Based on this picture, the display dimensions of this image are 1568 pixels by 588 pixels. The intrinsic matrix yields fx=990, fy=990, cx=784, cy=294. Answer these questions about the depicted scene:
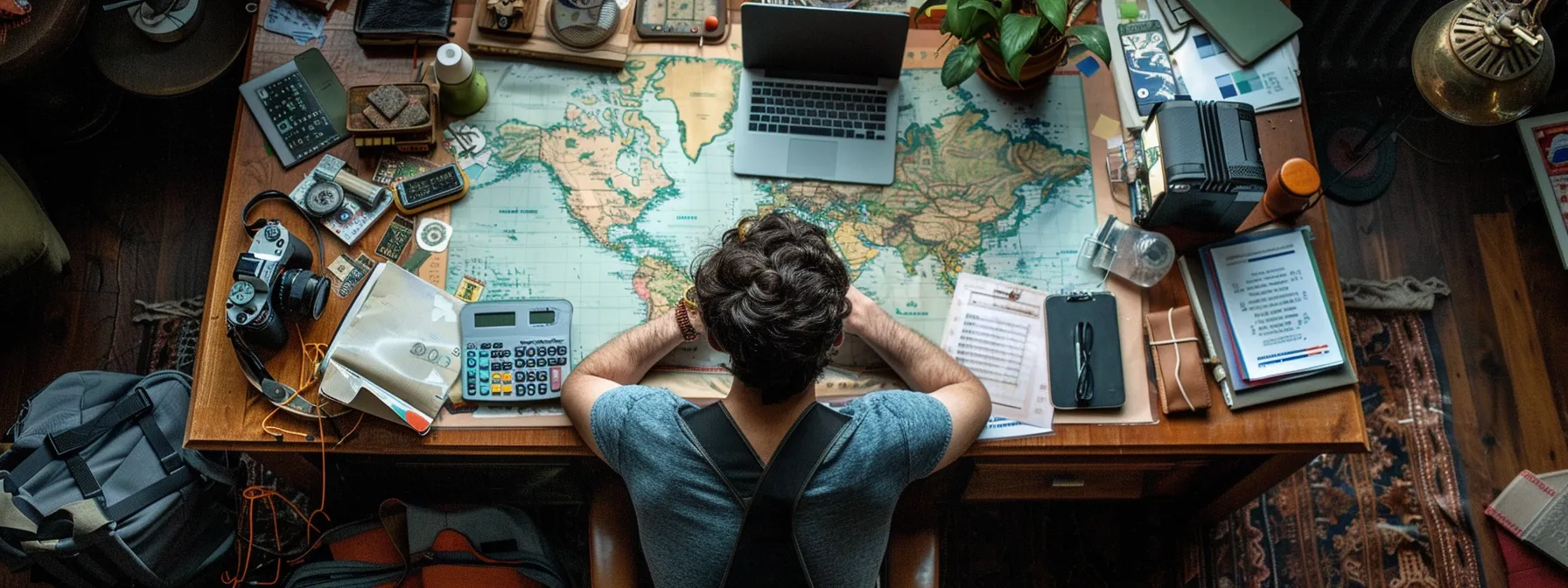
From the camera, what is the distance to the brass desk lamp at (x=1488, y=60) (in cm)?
145

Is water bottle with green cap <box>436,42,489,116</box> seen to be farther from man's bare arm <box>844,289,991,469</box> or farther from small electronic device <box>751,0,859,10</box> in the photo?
A: man's bare arm <box>844,289,991,469</box>

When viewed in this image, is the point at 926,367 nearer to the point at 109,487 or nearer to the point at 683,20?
the point at 683,20

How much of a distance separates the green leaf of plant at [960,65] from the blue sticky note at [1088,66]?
0.22 m

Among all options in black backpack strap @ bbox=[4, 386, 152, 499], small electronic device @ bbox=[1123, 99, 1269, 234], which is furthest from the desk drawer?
black backpack strap @ bbox=[4, 386, 152, 499]

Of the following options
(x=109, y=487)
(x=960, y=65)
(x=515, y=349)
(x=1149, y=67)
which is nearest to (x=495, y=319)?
(x=515, y=349)

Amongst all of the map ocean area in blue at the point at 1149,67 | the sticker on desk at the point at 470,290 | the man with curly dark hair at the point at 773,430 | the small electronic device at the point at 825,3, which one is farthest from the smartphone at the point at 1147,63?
the sticker on desk at the point at 470,290

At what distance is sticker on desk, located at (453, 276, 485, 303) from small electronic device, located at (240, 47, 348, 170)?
1.16 ft

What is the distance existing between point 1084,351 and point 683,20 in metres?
0.93

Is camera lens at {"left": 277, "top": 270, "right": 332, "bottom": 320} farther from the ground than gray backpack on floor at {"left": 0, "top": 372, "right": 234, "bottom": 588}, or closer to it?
farther from the ground

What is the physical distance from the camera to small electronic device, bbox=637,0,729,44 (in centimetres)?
183

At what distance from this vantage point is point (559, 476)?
1994mm

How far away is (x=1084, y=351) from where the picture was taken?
1.62m

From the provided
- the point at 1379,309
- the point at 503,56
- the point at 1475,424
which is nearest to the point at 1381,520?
the point at 1475,424

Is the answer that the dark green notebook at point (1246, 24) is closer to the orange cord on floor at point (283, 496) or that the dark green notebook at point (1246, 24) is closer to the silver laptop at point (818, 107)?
the silver laptop at point (818, 107)
